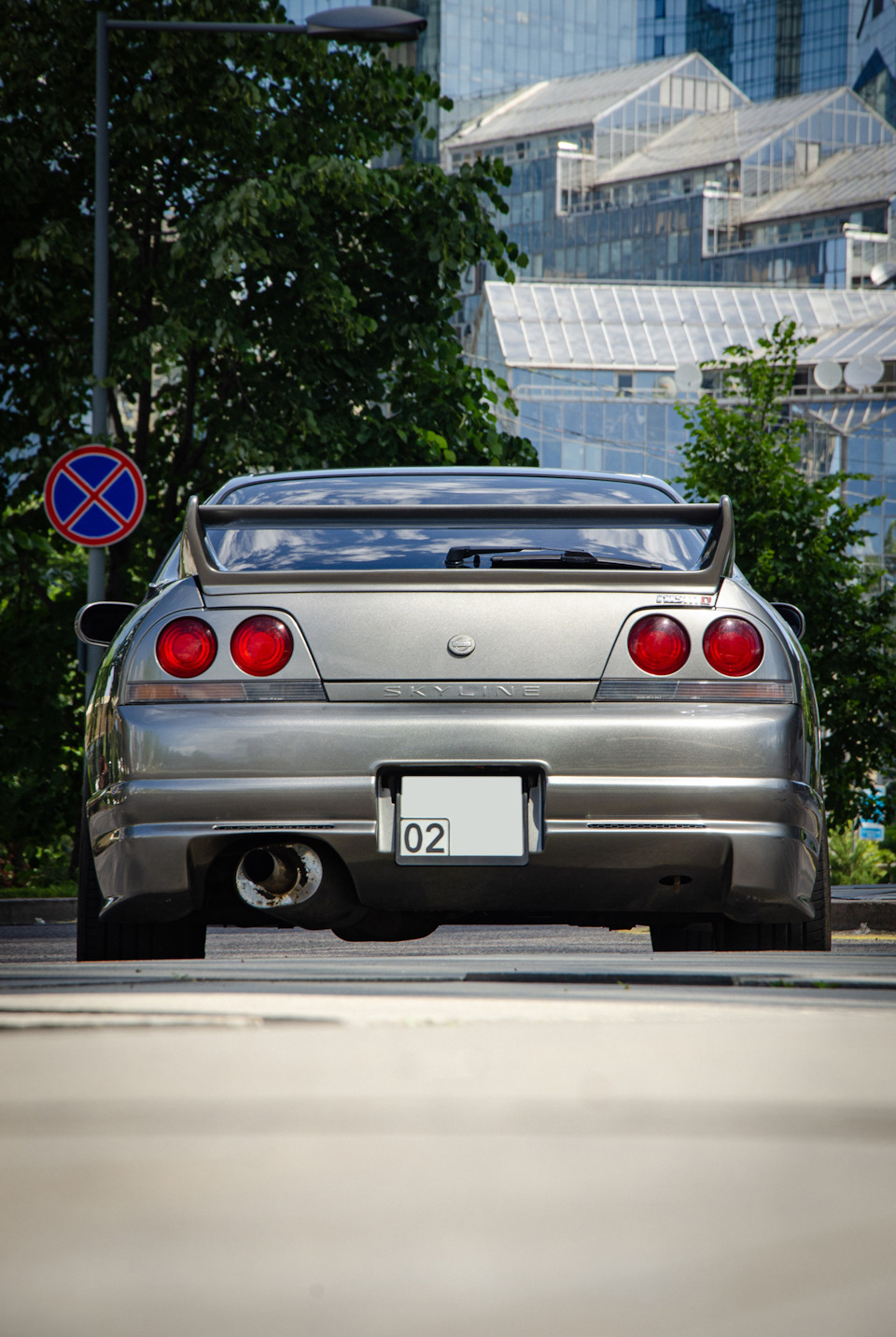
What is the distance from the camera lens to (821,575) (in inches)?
885

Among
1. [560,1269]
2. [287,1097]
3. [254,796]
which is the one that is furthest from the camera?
[254,796]

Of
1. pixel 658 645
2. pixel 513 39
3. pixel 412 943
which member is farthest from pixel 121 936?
pixel 513 39

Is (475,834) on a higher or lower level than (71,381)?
lower

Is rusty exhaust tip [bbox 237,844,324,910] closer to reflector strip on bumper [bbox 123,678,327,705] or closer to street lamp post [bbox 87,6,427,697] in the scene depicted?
reflector strip on bumper [bbox 123,678,327,705]

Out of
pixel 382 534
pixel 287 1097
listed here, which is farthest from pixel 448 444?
pixel 287 1097

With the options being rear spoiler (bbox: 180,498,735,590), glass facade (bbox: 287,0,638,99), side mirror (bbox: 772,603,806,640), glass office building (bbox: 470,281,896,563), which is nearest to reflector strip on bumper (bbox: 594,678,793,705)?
rear spoiler (bbox: 180,498,735,590)

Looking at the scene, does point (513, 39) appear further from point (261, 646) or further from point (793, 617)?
point (261, 646)

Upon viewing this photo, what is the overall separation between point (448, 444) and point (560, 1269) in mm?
15533

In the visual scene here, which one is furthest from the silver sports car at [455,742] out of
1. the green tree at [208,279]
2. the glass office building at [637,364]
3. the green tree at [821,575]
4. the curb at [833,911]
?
the glass office building at [637,364]

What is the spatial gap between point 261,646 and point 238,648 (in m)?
0.06

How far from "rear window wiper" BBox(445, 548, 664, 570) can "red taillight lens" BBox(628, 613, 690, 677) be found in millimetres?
197

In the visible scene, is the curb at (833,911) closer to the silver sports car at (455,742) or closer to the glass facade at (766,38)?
the silver sports car at (455,742)

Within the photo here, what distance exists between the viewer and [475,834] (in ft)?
14.0

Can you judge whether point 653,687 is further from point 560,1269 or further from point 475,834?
point 560,1269
